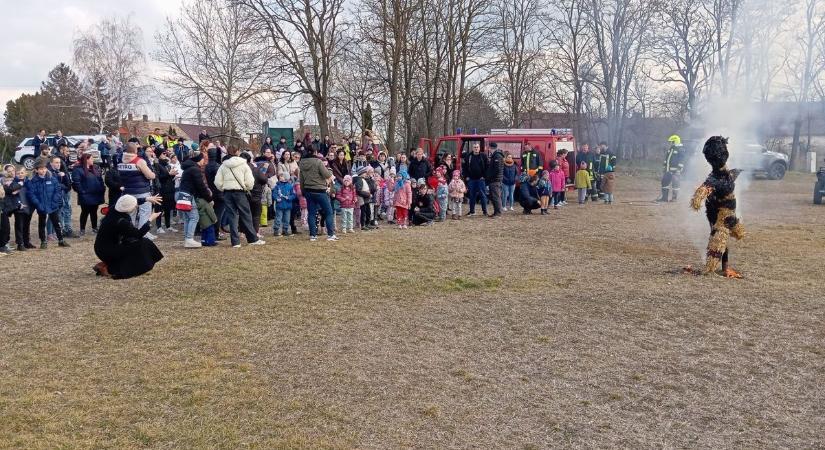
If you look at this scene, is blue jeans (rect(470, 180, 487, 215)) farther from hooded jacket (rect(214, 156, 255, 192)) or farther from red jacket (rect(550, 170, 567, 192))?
hooded jacket (rect(214, 156, 255, 192))

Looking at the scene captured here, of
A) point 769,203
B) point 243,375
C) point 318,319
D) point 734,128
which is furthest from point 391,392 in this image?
point 769,203

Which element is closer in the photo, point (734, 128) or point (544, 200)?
point (734, 128)

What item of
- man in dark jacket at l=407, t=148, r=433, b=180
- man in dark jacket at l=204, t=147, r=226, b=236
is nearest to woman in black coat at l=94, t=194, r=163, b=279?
man in dark jacket at l=204, t=147, r=226, b=236

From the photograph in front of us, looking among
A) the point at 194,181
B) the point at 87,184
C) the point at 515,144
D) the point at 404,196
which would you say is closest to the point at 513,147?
the point at 515,144

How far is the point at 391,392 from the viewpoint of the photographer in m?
5.30

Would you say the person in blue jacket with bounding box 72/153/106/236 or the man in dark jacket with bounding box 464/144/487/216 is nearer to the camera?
the person in blue jacket with bounding box 72/153/106/236

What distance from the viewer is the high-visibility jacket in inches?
740

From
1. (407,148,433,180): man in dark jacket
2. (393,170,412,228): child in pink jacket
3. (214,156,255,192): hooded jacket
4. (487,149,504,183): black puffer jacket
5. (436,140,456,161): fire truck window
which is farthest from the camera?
(436,140,456,161): fire truck window

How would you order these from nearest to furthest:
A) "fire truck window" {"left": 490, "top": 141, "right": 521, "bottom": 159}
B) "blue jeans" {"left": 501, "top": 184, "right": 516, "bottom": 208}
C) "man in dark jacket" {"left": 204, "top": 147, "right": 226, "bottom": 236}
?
"man in dark jacket" {"left": 204, "top": 147, "right": 226, "bottom": 236} < "blue jeans" {"left": 501, "top": 184, "right": 516, "bottom": 208} < "fire truck window" {"left": 490, "top": 141, "right": 521, "bottom": 159}

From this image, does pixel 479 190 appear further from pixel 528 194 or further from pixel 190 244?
pixel 190 244

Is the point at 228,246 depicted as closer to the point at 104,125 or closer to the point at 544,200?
the point at 544,200

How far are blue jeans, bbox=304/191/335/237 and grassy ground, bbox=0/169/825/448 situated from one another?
1.54 metres

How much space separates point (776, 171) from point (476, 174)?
1868 centimetres

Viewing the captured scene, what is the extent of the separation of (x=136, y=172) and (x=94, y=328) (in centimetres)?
466
